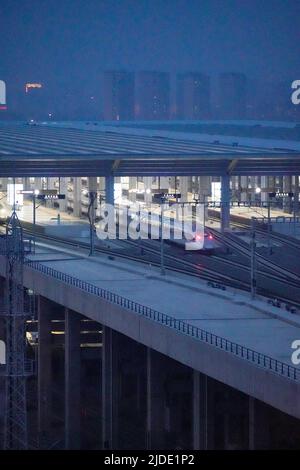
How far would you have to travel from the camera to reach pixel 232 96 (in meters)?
70.4

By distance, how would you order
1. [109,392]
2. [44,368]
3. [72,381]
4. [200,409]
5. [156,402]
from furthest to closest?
[44,368]
[72,381]
[109,392]
[156,402]
[200,409]

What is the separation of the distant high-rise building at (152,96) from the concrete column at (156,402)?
2298 inches

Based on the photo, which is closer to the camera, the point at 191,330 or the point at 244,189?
the point at 191,330

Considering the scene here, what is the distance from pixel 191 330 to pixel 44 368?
19.5 ft

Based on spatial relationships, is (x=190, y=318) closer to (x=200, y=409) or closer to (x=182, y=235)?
(x=200, y=409)

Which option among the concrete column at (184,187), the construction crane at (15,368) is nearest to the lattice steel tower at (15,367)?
the construction crane at (15,368)

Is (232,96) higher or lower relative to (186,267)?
higher

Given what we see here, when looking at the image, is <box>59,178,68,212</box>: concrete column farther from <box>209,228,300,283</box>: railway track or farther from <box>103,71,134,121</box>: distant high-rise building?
<box>103,71,134,121</box>: distant high-rise building

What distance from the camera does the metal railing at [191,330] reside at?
10055 mm

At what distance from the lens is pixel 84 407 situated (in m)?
16.8

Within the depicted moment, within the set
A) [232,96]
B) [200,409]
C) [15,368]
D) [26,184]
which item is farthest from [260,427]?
[232,96]

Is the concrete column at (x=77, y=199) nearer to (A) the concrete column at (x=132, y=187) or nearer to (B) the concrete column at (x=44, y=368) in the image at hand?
(A) the concrete column at (x=132, y=187)

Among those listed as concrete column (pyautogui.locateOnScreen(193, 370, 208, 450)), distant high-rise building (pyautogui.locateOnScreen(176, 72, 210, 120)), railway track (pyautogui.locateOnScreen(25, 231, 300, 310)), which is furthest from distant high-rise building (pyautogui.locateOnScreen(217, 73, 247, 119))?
concrete column (pyautogui.locateOnScreen(193, 370, 208, 450))
